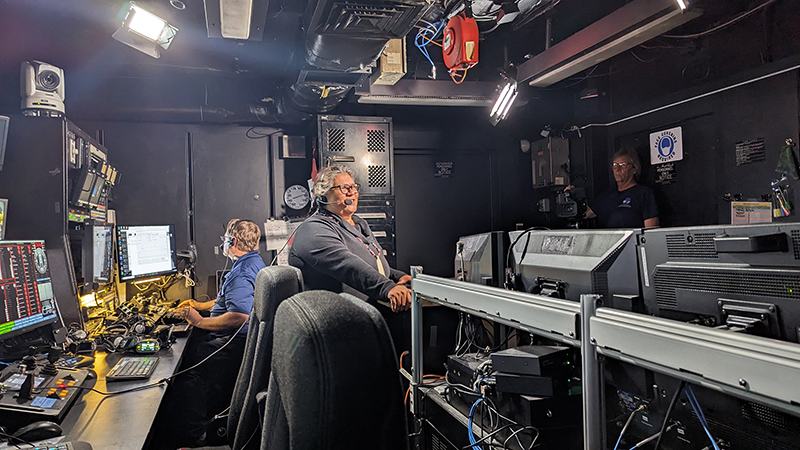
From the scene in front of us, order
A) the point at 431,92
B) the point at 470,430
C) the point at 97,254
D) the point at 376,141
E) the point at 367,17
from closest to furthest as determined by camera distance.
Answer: the point at 470,430 → the point at 367,17 → the point at 97,254 → the point at 431,92 → the point at 376,141

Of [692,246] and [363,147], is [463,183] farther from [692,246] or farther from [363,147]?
[692,246]

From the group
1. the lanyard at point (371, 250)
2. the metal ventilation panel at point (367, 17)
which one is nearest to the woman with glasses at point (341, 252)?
the lanyard at point (371, 250)

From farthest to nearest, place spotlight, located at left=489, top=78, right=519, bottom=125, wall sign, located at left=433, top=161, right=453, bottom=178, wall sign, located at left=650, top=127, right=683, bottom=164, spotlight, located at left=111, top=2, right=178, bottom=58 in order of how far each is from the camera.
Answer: wall sign, located at left=433, top=161, right=453, bottom=178 < wall sign, located at left=650, top=127, right=683, bottom=164 < spotlight, located at left=489, top=78, right=519, bottom=125 < spotlight, located at left=111, top=2, right=178, bottom=58

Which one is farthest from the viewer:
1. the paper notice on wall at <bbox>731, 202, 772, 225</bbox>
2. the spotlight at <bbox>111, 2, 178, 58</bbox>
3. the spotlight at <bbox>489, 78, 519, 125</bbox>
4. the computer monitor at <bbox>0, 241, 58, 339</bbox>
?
the spotlight at <bbox>489, 78, 519, 125</bbox>

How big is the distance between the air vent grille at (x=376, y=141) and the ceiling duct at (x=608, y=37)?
53.1 inches

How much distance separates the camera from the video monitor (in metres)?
2.71

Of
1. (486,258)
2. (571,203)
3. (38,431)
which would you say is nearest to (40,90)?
(38,431)

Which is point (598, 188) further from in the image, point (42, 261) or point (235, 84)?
point (42, 261)

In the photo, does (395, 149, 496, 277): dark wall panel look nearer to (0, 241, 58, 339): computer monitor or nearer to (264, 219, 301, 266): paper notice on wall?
(264, 219, 301, 266): paper notice on wall

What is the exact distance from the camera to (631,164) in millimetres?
4141

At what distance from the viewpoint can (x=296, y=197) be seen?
460 cm

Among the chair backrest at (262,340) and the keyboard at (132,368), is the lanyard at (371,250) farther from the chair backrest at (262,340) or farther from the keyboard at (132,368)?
the chair backrest at (262,340)

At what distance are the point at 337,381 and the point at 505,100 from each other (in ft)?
11.3

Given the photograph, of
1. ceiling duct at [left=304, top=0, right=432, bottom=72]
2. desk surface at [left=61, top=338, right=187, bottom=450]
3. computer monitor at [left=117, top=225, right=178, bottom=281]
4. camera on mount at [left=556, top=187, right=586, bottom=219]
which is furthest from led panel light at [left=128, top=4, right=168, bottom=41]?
camera on mount at [left=556, top=187, right=586, bottom=219]
